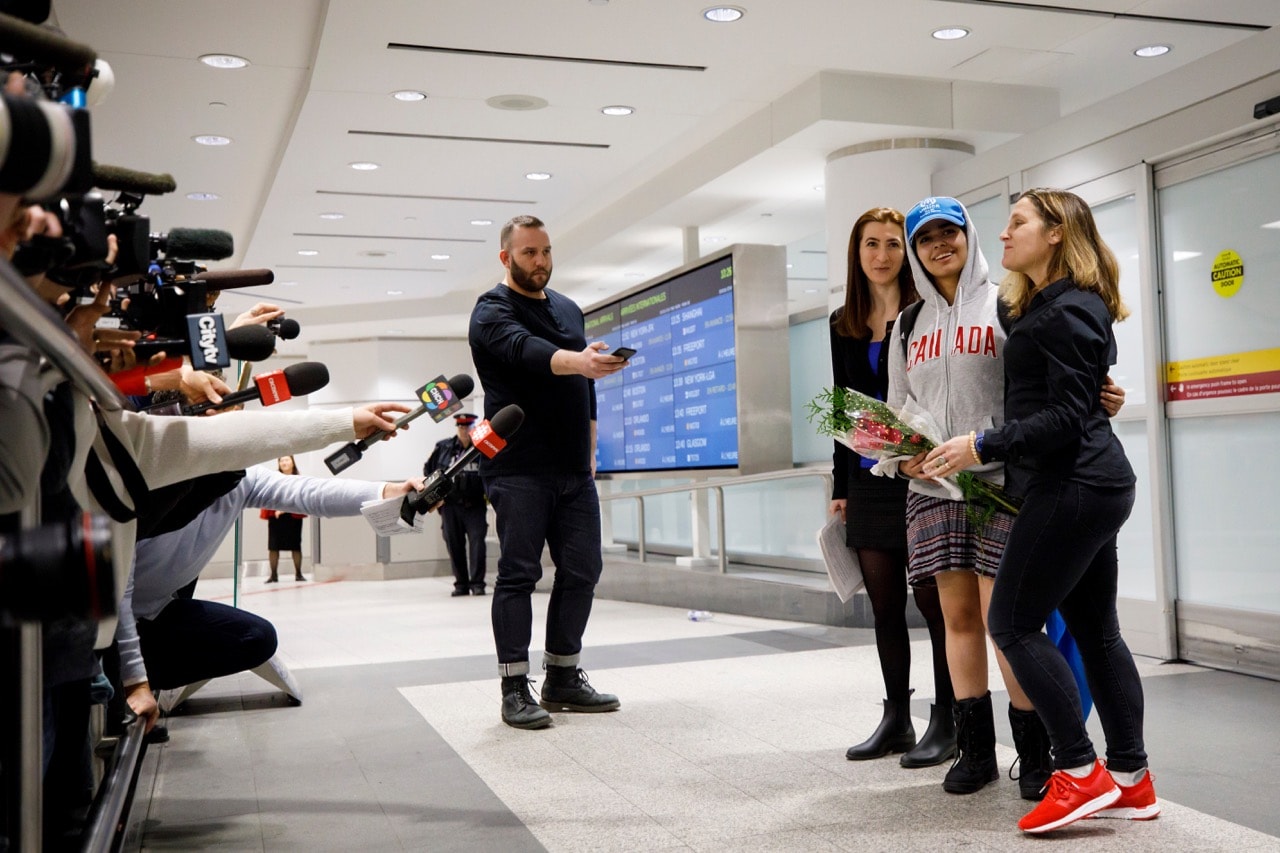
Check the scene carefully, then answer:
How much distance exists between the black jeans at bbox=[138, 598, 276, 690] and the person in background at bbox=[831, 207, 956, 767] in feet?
6.45

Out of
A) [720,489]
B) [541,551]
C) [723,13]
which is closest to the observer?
[541,551]

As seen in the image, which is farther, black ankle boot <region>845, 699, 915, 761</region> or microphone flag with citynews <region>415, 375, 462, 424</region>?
black ankle boot <region>845, 699, 915, 761</region>

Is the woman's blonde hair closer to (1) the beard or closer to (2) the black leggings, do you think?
(2) the black leggings

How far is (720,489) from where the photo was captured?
795cm

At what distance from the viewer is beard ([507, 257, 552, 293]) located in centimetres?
421

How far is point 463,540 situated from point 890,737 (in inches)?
311

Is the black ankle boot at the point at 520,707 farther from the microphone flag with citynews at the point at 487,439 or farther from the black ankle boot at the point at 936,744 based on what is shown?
the black ankle boot at the point at 936,744

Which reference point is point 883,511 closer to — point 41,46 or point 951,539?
point 951,539

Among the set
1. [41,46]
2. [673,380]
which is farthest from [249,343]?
[673,380]

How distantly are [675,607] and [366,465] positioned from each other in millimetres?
9165

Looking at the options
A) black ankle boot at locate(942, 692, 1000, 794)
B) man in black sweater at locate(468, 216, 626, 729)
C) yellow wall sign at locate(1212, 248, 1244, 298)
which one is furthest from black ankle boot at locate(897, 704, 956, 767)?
yellow wall sign at locate(1212, 248, 1244, 298)

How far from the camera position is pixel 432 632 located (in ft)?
23.9

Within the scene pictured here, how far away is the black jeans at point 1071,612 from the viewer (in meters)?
2.62

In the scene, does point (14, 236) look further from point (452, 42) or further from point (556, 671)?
point (452, 42)
